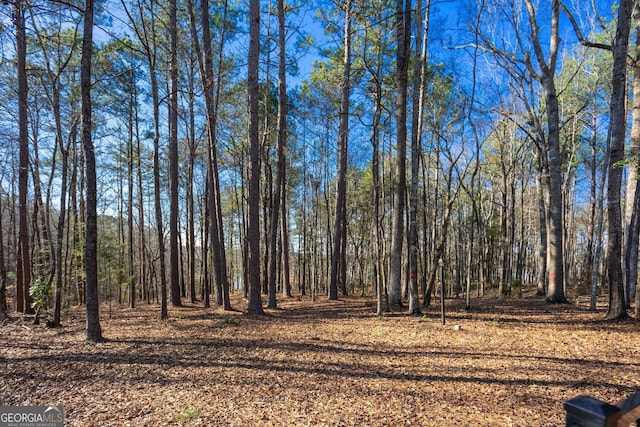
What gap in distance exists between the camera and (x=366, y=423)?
309 centimetres

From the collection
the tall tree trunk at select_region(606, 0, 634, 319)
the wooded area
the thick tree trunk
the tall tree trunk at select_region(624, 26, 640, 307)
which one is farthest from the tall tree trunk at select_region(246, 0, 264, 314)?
the tall tree trunk at select_region(624, 26, 640, 307)

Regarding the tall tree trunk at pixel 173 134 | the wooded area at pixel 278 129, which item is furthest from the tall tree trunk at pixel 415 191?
the tall tree trunk at pixel 173 134

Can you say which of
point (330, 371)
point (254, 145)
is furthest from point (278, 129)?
point (330, 371)

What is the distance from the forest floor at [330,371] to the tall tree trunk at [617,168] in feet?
2.49

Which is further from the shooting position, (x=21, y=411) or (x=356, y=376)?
(x=356, y=376)

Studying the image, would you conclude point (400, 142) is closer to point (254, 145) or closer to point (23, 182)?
point (254, 145)

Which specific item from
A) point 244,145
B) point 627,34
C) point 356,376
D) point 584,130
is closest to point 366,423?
point 356,376

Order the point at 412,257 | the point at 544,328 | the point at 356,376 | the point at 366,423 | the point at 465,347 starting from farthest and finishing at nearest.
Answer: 1. the point at 412,257
2. the point at 544,328
3. the point at 465,347
4. the point at 356,376
5. the point at 366,423

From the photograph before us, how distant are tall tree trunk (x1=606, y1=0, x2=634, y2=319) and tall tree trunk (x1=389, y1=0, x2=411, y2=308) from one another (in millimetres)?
4239

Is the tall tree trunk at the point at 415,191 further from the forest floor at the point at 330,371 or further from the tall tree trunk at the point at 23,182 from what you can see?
the tall tree trunk at the point at 23,182

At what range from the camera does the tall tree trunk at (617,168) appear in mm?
5891

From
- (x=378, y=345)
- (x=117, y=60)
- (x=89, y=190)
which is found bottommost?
(x=378, y=345)

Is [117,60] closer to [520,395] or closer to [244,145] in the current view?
[244,145]

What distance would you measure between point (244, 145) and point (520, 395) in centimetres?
1397
